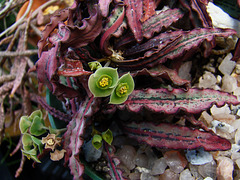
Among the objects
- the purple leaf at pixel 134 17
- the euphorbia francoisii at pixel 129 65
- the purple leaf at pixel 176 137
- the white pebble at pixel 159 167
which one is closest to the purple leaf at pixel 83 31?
the euphorbia francoisii at pixel 129 65

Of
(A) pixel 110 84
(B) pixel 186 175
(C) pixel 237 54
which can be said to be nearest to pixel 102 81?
(A) pixel 110 84

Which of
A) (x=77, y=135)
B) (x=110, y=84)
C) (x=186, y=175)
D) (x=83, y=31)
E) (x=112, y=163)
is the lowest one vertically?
(x=186, y=175)

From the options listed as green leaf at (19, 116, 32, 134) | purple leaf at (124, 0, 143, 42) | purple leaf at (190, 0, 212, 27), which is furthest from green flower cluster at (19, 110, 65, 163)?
purple leaf at (190, 0, 212, 27)

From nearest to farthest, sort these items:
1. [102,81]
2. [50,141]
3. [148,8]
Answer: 1. [102,81]
2. [50,141]
3. [148,8]

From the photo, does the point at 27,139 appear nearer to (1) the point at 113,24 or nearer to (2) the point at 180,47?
(1) the point at 113,24

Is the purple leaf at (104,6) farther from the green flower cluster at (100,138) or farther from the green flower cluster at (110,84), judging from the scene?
the green flower cluster at (100,138)

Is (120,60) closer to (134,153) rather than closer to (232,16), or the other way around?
(134,153)

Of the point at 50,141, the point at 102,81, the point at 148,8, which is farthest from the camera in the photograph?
the point at 148,8

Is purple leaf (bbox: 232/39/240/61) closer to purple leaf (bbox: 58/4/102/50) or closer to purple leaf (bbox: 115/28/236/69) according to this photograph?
purple leaf (bbox: 115/28/236/69)
